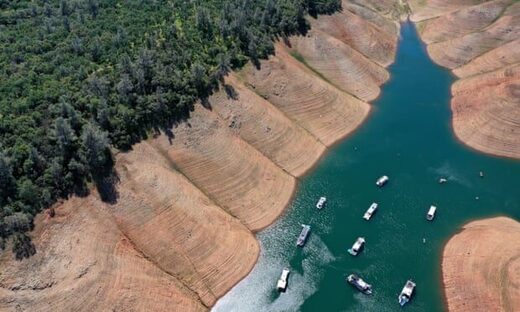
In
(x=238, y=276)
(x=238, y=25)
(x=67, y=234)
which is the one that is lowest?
(x=238, y=276)

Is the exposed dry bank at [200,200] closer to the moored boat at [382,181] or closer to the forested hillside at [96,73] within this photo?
the forested hillside at [96,73]

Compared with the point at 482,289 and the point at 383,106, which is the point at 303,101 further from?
the point at 482,289

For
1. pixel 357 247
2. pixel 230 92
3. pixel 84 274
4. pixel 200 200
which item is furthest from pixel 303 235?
pixel 230 92

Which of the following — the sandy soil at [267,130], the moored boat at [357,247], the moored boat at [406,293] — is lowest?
the moored boat at [406,293]

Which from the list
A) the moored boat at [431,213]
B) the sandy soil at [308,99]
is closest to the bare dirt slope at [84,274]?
the moored boat at [431,213]

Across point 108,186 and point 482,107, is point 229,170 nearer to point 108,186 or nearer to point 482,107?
point 108,186

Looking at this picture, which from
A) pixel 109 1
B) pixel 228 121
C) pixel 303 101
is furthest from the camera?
pixel 109 1

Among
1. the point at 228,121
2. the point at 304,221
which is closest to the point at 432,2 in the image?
the point at 228,121

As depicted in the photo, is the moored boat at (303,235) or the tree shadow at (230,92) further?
the tree shadow at (230,92)
